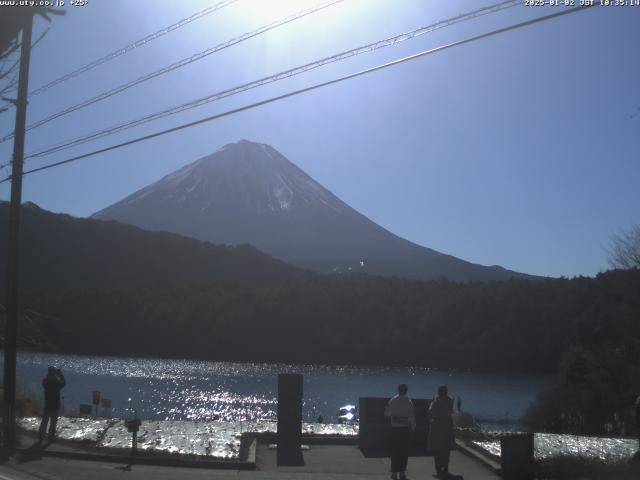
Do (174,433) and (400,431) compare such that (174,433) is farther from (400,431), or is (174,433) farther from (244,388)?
(244,388)

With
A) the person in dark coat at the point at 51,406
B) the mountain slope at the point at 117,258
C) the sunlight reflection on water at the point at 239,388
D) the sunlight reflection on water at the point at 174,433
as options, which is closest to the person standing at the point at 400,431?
the sunlight reflection on water at the point at 174,433

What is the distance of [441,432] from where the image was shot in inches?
424

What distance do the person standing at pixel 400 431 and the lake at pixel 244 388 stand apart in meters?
23.1

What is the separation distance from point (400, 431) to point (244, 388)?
153ft

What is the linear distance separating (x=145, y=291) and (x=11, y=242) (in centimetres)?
8568

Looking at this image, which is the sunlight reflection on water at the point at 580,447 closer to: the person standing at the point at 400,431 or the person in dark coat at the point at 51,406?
the person standing at the point at 400,431

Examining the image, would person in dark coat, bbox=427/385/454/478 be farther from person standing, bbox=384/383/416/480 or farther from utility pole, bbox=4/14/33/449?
utility pole, bbox=4/14/33/449

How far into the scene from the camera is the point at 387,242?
561 feet

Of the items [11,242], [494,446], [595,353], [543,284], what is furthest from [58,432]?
[543,284]

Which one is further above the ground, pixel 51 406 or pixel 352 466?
pixel 51 406

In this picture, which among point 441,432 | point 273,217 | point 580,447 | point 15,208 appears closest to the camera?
point 441,432

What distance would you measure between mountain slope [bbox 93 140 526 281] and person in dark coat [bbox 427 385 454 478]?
138 m

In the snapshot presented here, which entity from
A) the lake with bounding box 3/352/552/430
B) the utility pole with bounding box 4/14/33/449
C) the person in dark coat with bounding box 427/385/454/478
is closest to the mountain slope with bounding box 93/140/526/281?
the lake with bounding box 3/352/552/430

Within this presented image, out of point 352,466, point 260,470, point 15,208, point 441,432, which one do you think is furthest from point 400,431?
point 15,208
